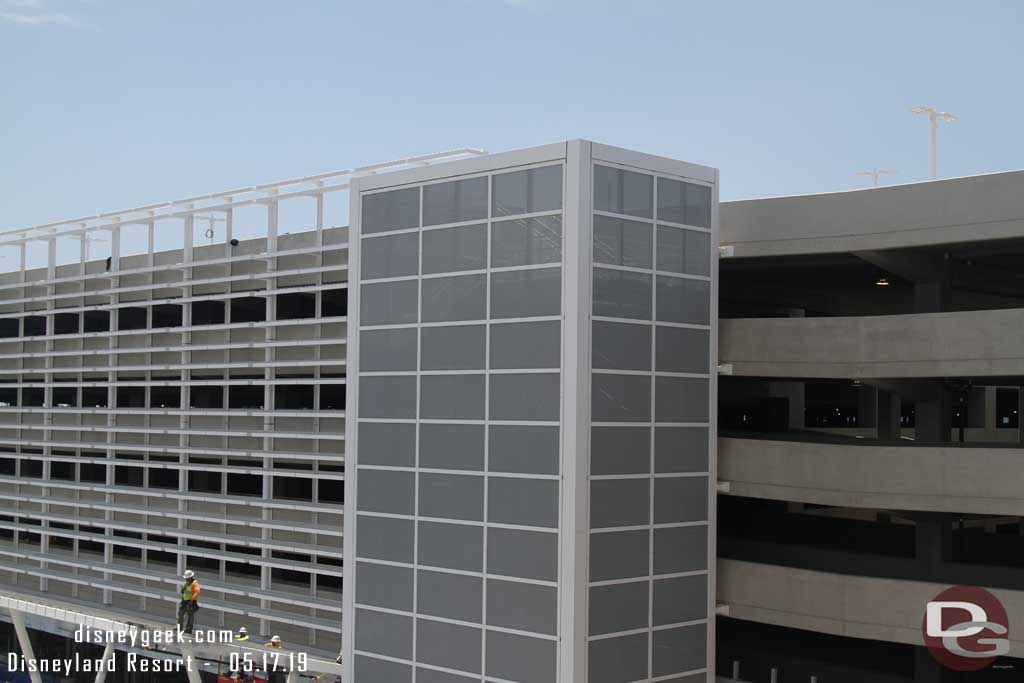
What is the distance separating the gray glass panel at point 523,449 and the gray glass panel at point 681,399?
2.69 meters

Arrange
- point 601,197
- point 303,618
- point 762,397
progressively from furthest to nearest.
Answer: point 762,397
point 303,618
point 601,197

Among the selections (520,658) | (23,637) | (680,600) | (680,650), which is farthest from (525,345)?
(23,637)

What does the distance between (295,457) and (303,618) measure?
4167 millimetres

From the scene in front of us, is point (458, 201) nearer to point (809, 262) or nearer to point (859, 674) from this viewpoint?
point (809, 262)

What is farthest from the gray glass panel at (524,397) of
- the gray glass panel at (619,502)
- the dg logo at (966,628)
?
the dg logo at (966,628)

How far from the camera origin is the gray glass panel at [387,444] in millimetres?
26062

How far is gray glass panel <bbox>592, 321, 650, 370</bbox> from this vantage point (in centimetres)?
2377

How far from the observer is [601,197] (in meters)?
23.9

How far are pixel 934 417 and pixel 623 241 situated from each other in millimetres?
7991

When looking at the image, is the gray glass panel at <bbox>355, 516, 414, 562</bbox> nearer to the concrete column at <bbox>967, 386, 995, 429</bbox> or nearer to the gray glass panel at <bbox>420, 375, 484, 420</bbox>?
the gray glass panel at <bbox>420, 375, 484, 420</bbox>

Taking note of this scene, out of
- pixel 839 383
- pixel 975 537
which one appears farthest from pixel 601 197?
Answer: pixel 839 383

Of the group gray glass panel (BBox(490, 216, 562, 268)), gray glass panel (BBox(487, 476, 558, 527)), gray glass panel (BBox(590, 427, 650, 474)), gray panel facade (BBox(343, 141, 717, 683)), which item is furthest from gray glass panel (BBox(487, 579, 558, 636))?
gray glass panel (BBox(490, 216, 562, 268))

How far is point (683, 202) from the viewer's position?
2556cm

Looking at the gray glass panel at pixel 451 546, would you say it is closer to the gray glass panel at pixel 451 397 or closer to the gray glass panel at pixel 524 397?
the gray glass panel at pixel 451 397
